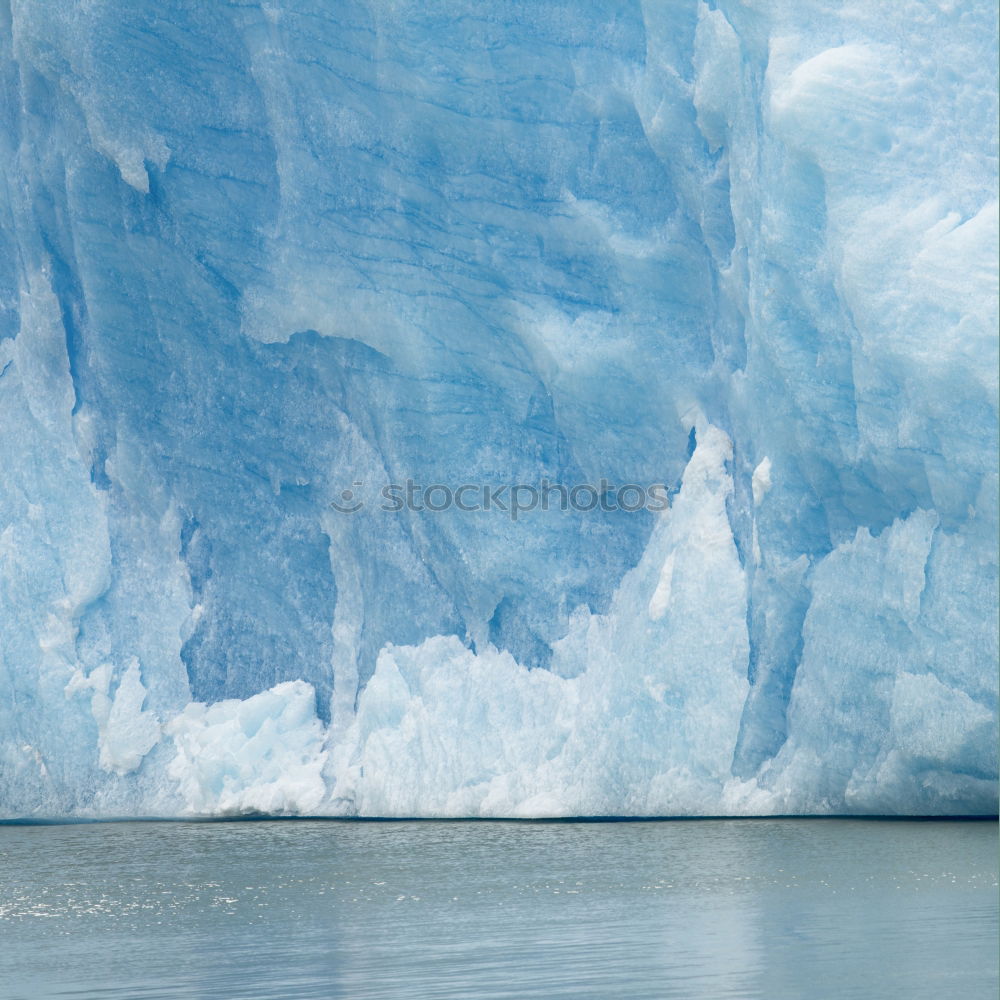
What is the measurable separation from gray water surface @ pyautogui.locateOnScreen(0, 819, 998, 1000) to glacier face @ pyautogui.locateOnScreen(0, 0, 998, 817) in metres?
1.03

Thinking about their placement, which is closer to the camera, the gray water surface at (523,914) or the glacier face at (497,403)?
the gray water surface at (523,914)

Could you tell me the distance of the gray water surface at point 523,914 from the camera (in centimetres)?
632

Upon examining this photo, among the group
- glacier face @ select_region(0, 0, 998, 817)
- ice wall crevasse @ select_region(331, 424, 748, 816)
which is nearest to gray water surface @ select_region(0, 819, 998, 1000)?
ice wall crevasse @ select_region(331, 424, 748, 816)

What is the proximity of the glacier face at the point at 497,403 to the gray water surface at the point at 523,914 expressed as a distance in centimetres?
103

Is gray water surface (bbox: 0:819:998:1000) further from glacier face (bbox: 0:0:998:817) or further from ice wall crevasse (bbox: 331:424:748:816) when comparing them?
glacier face (bbox: 0:0:998:817)

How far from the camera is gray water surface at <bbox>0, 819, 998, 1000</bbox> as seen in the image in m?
6.32

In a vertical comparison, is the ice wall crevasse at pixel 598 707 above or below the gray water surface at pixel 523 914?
above

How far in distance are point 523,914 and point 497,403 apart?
5.63m


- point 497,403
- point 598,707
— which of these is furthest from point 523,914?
point 497,403

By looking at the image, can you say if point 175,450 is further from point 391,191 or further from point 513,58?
point 513,58

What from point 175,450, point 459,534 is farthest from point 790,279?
point 175,450

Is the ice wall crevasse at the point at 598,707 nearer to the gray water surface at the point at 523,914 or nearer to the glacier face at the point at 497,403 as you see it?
the glacier face at the point at 497,403

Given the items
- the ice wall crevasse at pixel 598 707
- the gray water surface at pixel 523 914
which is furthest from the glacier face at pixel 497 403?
the gray water surface at pixel 523 914

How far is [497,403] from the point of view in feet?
42.6
